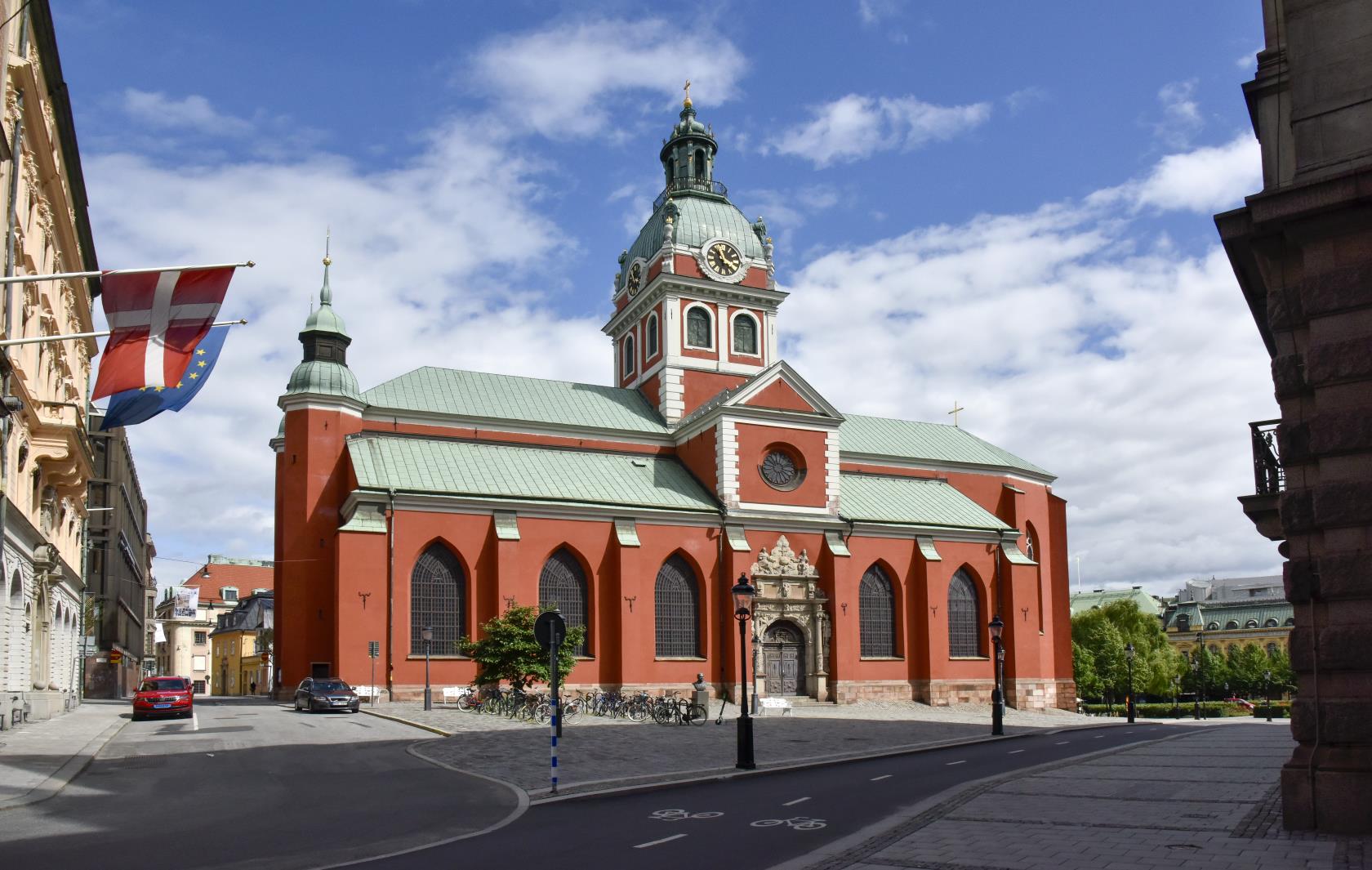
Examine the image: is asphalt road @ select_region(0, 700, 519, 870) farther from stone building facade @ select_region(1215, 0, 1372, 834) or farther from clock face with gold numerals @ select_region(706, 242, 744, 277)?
clock face with gold numerals @ select_region(706, 242, 744, 277)

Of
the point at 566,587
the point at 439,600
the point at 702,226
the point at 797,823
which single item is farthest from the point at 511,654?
the point at 702,226

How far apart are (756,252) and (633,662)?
873 inches

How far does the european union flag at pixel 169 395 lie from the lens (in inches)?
749

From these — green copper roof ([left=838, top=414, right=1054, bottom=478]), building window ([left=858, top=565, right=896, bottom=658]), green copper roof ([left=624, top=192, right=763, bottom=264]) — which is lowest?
building window ([left=858, top=565, right=896, bottom=658])

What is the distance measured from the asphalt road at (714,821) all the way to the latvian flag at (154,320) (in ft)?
28.9

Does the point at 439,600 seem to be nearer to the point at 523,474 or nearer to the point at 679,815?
the point at 523,474

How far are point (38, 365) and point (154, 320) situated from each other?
1558 centimetres

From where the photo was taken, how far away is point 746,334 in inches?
2175

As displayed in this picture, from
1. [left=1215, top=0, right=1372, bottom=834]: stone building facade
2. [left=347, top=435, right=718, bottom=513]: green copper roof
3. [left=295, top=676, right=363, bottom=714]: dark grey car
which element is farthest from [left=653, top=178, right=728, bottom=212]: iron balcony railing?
[left=1215, top=0, right=1372, bottom=834]: stone building facade

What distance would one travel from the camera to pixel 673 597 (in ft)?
150

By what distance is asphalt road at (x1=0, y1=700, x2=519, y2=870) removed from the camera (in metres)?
12.5

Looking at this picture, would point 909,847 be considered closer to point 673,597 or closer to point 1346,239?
point 1346,239

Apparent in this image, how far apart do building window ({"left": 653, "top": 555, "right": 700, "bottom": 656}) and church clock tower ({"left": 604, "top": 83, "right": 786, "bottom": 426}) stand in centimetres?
861

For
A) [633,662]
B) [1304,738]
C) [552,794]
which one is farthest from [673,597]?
[1304,738]
